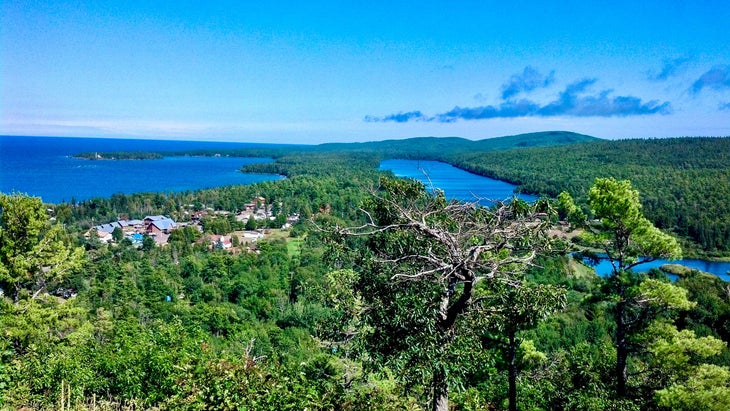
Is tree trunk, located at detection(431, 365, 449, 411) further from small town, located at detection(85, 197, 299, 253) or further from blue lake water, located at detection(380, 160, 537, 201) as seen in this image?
small town, located at detection(85, 197, 299, 253)

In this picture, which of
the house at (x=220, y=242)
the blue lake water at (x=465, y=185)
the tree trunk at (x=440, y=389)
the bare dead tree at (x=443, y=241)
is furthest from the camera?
the house at (x=220, y=242)

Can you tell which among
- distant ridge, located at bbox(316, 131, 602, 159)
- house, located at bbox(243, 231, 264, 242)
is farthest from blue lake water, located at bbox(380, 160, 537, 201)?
distant ridge, located at bbox(316, 131, 602, 159)

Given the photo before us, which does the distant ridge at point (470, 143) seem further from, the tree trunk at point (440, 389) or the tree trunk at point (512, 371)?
the tree trunk at point (440, 389)

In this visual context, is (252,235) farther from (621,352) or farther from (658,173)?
(658,173)

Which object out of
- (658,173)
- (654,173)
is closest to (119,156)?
(654,173)

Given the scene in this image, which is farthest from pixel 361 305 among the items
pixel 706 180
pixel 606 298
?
pixel 706 180

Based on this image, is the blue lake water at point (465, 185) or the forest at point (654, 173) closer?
the blue lake water at point (465, 185)

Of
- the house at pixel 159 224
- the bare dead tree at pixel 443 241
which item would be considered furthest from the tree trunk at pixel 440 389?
the house at pixel 159 224
